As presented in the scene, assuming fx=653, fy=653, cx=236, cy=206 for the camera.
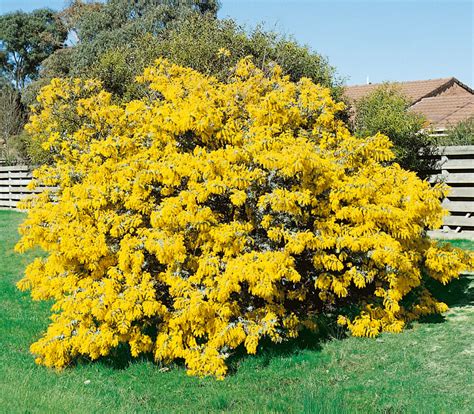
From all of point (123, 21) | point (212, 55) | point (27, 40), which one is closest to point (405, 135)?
point (212, 55)

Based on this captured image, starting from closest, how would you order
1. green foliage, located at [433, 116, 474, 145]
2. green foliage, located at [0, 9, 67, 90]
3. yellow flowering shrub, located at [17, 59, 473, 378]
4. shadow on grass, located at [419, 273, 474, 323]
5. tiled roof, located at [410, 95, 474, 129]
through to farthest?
1. yellow flowering shrub, located at [17, 59, 473, 378]
2. shadow on grass, located at [419, 273, 474, 323]
3. green foliage, located at [433, 116, 474, 145]
4. tiled roof, located at [410, 95, 474, 129]
5. green foliage, located at [0, 9, 67, 90]

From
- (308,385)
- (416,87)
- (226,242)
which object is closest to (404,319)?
(308,385)

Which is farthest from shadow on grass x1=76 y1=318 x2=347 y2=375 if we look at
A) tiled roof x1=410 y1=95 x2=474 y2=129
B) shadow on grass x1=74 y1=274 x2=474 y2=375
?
tiled roof x1=410 y1=95 x2=474 y2=129

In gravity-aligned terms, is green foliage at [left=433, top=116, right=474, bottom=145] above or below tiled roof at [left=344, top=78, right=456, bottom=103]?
below

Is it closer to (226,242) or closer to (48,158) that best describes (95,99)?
(226,242)

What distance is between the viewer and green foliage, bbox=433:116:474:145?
13.0 m

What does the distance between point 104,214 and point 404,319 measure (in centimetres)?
354

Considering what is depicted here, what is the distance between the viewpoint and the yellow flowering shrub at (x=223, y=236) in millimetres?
6434

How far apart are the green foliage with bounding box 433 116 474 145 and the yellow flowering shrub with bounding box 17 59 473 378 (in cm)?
611

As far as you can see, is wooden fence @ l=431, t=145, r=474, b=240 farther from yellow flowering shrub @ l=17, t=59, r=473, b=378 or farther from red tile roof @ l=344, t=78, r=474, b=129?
red tile roof @ l=344, t=78, r=474, b=129

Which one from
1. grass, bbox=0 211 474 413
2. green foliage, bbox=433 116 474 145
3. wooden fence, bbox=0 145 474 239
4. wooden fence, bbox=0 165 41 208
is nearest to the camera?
grass, bbox=0 211 474 413

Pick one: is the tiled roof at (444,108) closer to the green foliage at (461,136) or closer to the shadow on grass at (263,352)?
the green foliage at (461,136)

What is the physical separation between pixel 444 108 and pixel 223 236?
2268 centimetres

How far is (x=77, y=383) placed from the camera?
251 inches
